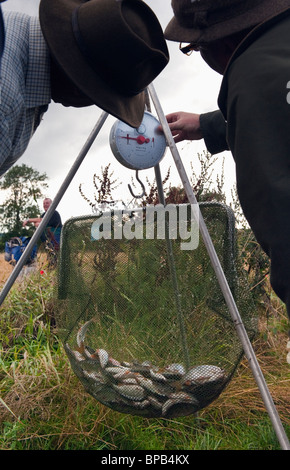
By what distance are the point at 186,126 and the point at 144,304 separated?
912 mm

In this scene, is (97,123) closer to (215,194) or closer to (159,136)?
(159,136)

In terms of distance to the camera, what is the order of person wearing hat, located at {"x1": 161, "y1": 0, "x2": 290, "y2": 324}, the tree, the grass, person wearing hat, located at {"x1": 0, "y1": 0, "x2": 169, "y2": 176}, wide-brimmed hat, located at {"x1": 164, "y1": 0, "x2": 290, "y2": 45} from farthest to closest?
1. the tree
2. the grass
3. person wearing hat, located at {"x1": 0, "y1": 0, "x2": 169, "y2": 176}
4. wide-brimmed hat, located at {"x1": 164, "y1": 0, "x2": 290, "y2": 45}
5. person wearing hat, located at {"x1": 161, "y1": 0, "x2": 290, "y2": 324}

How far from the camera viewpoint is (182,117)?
2150 mm

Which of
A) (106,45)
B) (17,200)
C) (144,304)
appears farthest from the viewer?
(17,200)

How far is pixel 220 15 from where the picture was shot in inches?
49.8

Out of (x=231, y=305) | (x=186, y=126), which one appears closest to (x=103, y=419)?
(x=231, y=305)

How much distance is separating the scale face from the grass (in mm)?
1312

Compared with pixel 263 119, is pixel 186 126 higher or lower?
higher

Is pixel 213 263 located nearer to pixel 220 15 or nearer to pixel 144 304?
pixel 144 304

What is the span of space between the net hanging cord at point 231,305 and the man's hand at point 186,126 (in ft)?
0.28

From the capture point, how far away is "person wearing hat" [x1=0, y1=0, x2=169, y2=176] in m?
1.36

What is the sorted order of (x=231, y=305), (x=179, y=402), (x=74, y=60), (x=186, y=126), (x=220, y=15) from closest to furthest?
(x=220, y=15)
(x=74, y=60)
(x=231, y=305)
(x=179, y=402)
(x=186, y=126)

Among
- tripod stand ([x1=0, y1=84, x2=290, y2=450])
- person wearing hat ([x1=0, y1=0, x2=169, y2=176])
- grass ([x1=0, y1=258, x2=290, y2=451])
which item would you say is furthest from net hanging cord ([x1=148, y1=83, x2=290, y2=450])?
grass ([x1=0, y1=258, x2=290, y2=451])

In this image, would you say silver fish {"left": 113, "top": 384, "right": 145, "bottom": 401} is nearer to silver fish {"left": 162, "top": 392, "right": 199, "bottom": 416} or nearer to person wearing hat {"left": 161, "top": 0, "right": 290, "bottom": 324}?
silver fish {"left": 162, "top": 392, "right": 199, "bottom": 416}
